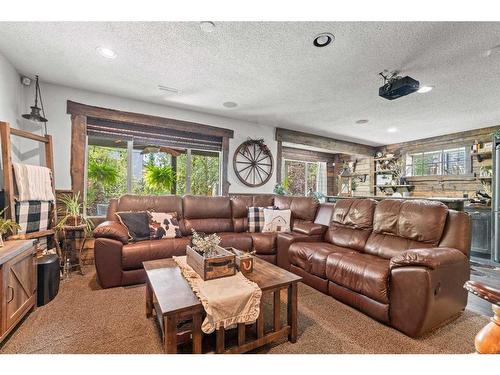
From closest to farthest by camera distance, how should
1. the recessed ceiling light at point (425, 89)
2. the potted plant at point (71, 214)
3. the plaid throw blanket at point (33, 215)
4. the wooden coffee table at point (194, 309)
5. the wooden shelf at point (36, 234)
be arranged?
1. the wooden coffee table at point (194, 309)
2. the wooden shelf at point (36, 234)
3. the plaid throw blanket at point (33, 215)
4. the potted plant at point (71, 214)
5. the recessed ceiling light at point (425, 89)

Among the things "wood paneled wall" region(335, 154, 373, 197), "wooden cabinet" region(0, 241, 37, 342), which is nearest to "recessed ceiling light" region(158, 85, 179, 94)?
"wooden cabinet" region(0, 241, 37, 342)

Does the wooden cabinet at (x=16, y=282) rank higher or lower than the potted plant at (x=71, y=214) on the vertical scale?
lower

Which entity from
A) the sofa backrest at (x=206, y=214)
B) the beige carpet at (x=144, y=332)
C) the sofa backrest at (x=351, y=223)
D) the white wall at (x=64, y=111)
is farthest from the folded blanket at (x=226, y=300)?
the white wall at (x=64, y=111)

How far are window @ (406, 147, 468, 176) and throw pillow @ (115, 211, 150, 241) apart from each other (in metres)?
6.74

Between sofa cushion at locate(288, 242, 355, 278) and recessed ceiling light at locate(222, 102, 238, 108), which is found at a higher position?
recessed ceiling light at locate(222, 102, 238, 108)

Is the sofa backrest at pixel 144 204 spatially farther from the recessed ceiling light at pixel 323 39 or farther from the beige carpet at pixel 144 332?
the recessed ceiling light at pixel 323 39

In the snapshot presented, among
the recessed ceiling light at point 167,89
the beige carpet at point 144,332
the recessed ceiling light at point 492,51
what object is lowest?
the beige carpet at point 144,332

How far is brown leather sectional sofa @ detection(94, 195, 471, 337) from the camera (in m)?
1.82

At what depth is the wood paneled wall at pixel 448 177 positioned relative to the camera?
5125mm

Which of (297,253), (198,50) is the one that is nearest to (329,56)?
(198,50)

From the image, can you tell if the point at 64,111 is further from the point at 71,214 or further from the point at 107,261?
the point at 107,261

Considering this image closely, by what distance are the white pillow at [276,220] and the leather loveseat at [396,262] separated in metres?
0.51

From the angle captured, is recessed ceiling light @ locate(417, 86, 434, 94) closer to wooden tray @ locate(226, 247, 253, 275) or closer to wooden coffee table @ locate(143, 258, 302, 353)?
wooden coffee table @ locate(143, 258, 302, 353)
